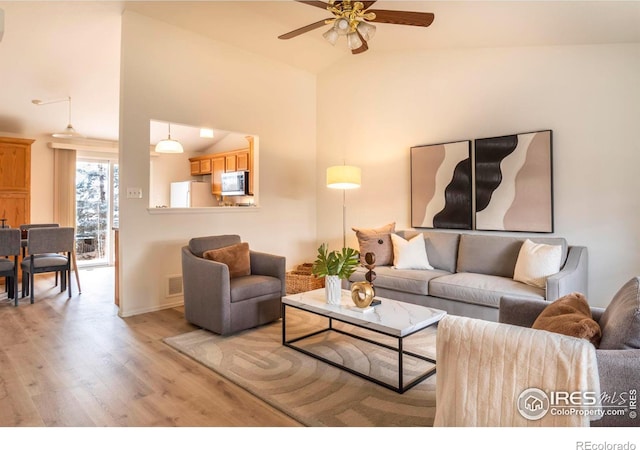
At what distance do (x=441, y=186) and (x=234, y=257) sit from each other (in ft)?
8.05

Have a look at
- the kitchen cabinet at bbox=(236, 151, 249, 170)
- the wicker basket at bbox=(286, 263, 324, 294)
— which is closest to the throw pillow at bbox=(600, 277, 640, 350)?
the wicker basket at bbox=(286, 263, 324, 294)

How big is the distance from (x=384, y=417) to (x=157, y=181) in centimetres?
666

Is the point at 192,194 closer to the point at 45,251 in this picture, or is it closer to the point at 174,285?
the point at 45,251

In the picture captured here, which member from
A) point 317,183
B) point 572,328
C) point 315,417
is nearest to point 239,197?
point 317,183

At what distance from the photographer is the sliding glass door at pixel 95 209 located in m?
6.90

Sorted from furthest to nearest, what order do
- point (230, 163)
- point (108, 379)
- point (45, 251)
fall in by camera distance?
point (230, 163) < point (45, 251) < point (108, 379)

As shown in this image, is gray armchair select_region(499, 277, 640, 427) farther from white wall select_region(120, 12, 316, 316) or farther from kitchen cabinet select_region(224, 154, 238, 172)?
kitchen cabinet select_region(224, 154, 238, 172)

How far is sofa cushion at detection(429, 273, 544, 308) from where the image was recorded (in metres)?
3.09

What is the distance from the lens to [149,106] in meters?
3.98

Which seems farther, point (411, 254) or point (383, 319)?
point (411, 254)

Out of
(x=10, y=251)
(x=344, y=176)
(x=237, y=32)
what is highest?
(x=237, y=32)

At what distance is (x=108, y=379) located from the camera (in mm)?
2461

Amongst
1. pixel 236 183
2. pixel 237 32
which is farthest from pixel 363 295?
pixel 236 183
